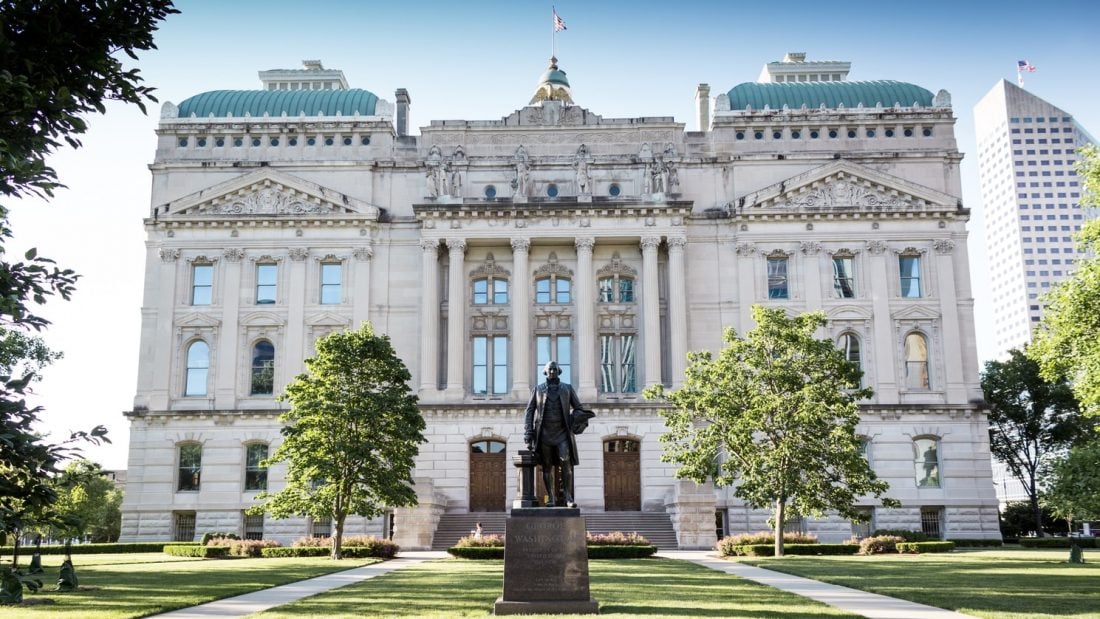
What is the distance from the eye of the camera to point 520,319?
52438 millimetres

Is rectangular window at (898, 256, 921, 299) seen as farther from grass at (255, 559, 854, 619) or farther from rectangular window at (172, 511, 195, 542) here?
rectangular window at (172, 511, 195, 542)

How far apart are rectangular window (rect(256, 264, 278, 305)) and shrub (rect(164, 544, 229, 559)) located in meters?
15.7

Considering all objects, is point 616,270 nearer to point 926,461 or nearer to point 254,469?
point 926,461

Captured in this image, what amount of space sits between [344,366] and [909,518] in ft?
99.8

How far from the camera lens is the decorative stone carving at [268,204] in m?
54.1

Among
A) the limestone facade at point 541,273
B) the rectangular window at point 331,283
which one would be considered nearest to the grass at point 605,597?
the limestone facade at point 541,273

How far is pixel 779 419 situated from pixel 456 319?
20153 mm

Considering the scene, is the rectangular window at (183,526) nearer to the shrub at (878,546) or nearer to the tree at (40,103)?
the shrub at (878,546)

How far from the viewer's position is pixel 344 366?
3888 centimetres

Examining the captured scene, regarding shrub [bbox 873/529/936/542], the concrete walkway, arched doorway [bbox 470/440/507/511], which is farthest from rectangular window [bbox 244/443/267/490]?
shrub [bbox 873/529/936/542]

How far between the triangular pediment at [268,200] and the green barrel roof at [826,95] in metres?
22.8

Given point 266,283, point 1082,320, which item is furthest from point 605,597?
point 266,283

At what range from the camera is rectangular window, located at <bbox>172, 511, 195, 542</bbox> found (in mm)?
50906

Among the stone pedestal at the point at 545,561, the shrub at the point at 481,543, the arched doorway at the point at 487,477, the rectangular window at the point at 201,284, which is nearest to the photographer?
the stone pedestal at the point at 545,561
